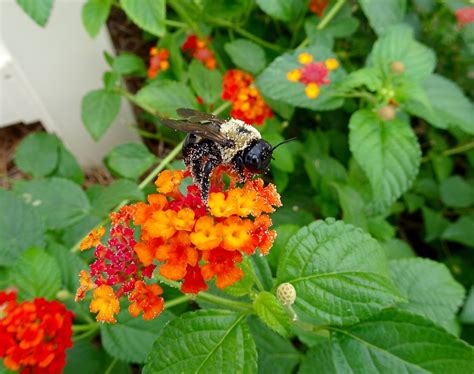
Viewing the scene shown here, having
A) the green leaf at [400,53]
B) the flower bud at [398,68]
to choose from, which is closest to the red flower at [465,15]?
the green leaf at [400,53]

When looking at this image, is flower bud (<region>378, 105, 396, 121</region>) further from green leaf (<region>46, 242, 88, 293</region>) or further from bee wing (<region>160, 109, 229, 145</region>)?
green leaf (<region>46, 242, 88, 293</region>)

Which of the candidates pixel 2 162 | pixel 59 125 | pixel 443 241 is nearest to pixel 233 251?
pixel 443 241

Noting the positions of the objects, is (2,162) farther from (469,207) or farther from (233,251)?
(469,207)

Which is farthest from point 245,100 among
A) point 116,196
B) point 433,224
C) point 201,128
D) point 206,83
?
point 433,224

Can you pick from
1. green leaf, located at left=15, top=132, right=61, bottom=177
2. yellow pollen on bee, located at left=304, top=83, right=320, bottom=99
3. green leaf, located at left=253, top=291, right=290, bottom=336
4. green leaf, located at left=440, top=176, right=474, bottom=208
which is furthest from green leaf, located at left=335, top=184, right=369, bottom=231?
green leaf, located at left=15, top=132, right=61, bottom=177

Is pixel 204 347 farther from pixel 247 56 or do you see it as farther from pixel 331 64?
pixel 247 56

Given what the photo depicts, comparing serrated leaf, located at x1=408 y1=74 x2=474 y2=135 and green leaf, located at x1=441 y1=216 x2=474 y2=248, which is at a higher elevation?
serrated leaf, located at x1=408 y1=74 x2=474 y2=135
